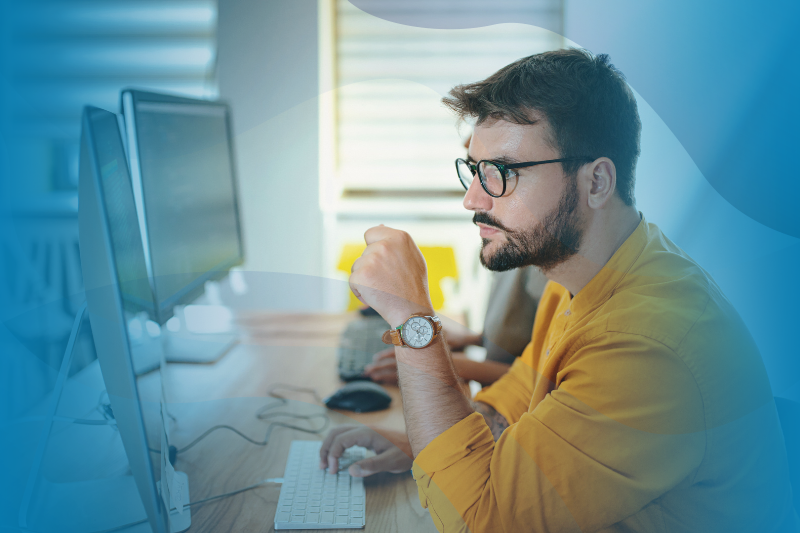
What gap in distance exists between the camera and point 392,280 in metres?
0.64

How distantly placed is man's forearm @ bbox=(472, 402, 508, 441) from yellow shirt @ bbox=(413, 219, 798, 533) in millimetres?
253

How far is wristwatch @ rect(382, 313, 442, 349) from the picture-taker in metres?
0.60

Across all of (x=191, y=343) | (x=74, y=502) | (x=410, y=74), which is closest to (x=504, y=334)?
(x=191, y=343)

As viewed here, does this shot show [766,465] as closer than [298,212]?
Yes

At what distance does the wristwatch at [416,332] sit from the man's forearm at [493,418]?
27 cm

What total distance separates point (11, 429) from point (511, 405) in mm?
713

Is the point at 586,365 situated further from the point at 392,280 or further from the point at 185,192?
the point at 185,192

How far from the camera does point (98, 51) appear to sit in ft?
5.99

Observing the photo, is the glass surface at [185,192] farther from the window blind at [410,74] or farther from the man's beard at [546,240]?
the window blind at [410,74]

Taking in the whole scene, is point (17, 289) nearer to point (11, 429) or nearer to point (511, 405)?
point (11, 429)

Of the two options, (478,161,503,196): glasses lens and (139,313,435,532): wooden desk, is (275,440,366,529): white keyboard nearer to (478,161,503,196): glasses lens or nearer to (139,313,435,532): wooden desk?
(139,313,435,532): wooden desk

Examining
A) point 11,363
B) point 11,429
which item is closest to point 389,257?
point 11,429

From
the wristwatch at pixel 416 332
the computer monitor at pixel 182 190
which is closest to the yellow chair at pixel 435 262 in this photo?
the computer monitor at pixel 182 190

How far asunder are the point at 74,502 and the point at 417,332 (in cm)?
43
